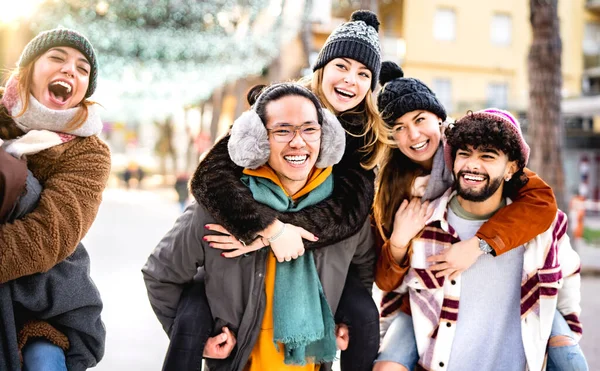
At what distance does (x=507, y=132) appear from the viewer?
275cm

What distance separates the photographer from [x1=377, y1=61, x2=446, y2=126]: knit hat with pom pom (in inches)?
117

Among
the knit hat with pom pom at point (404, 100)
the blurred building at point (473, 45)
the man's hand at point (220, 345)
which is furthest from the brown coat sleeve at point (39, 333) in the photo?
the blurred building at point (473, 45)

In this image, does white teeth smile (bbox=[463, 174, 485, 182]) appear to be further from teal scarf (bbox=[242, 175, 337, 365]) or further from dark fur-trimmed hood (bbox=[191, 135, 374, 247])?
teal scarf (bbox=[242, 175, 337, 365])

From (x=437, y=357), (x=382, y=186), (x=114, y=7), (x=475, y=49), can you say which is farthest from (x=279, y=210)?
(x=475, y=49)

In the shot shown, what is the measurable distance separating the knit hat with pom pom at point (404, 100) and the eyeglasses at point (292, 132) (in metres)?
0.62

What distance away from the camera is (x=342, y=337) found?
9.00 ft

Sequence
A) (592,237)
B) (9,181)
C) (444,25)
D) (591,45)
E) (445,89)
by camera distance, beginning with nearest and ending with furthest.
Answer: (9,181) < (592,237) < (444,25) < (445,89) < (591,45)

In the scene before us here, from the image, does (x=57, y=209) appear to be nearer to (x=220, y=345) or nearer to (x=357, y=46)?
(x=220, y=345)

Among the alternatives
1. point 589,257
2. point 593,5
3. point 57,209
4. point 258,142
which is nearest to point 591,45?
point 593,5

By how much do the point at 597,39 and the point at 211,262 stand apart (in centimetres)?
3074

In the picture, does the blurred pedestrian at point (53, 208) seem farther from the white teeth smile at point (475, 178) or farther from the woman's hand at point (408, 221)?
the white teeth smile at point (475, 178)

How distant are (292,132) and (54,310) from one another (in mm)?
1270

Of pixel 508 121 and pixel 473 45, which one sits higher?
pixel 473 45

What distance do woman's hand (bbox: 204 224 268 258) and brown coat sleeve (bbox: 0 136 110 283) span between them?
538 mm
